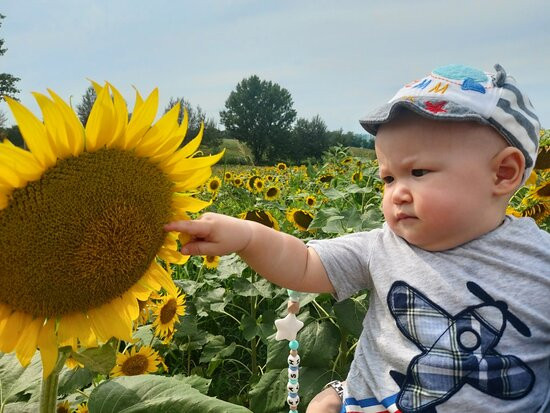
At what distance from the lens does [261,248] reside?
1236 mm

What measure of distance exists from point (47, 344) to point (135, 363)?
0.90m

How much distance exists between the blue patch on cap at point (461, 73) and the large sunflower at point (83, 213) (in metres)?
0.61

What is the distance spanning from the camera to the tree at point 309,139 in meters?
37.9

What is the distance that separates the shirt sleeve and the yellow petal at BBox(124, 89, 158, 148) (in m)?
0.58

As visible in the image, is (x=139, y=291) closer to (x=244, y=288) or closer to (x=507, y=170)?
(x=507, y=170)

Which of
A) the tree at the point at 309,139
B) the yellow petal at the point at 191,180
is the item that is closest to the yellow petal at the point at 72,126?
the yellow petal at the point at 191,180

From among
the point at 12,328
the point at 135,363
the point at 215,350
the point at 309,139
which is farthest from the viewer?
the point at 309,139

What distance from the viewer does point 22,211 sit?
0.83m

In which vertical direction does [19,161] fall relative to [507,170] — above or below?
above

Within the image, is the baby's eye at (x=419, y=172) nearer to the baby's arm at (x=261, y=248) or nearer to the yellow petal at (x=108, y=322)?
the baby's arm at (x=261, y=248)

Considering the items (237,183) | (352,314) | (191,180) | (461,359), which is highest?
(191,180)

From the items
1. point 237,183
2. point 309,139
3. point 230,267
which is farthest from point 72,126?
point 309,139

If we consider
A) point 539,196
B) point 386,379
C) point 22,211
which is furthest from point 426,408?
point 539,196

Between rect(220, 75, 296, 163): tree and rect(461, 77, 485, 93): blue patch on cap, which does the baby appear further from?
rect(220, 75, 296, 163): tree
